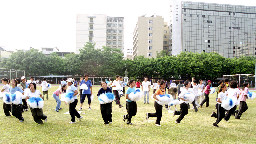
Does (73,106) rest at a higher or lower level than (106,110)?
higher

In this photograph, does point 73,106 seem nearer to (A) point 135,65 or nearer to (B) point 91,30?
(A) point 135,65

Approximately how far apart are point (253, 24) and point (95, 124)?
83.4 m

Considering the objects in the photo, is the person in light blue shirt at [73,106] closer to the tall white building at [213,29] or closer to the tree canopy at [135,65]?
the tree canopy at [135,65]

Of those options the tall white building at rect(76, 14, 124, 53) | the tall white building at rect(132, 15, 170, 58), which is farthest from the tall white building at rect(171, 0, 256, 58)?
the tall white building at rect(76, 14, 124, 53)

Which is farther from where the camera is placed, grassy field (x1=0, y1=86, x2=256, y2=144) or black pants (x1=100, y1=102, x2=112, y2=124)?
black pants (x1=100, y1=102, x2=112, y2=124)

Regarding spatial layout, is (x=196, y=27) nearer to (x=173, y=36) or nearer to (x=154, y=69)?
(x=173, y=36)

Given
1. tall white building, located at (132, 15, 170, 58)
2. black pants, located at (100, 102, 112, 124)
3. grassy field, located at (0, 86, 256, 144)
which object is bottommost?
grassy field, located at (0, 86, 256, 144)

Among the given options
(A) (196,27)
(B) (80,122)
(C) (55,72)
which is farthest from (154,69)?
(B) (80,122)

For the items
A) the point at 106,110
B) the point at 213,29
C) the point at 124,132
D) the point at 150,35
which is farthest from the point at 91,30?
the point at 124,132

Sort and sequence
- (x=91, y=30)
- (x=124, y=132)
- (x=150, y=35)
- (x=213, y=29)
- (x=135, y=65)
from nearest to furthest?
(x=124, y=132) → (x=135, y=65) → (x=213, y=29) → (x=150, y=35) → (x=91, y=30)

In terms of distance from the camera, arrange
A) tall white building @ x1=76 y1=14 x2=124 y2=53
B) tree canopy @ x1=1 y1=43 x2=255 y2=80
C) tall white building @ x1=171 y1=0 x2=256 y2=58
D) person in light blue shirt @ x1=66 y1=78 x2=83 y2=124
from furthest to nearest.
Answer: tall white building @ x1=76 y1=14 x2=124 y2=53 < tall white building @ x1=171 y1=0 x2=256 y2=58 < tree canopy @ x1=1 y1=43 x2=255 y2=80 < person in light blue shirt @ x1=66 y1=78 x2=83 y2=124

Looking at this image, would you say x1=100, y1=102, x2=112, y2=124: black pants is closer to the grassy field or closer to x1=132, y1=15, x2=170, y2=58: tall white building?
the grassy field

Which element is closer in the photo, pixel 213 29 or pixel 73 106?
pixel 73 106

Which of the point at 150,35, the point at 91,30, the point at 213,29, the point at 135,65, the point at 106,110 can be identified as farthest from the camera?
the point at 91,30
